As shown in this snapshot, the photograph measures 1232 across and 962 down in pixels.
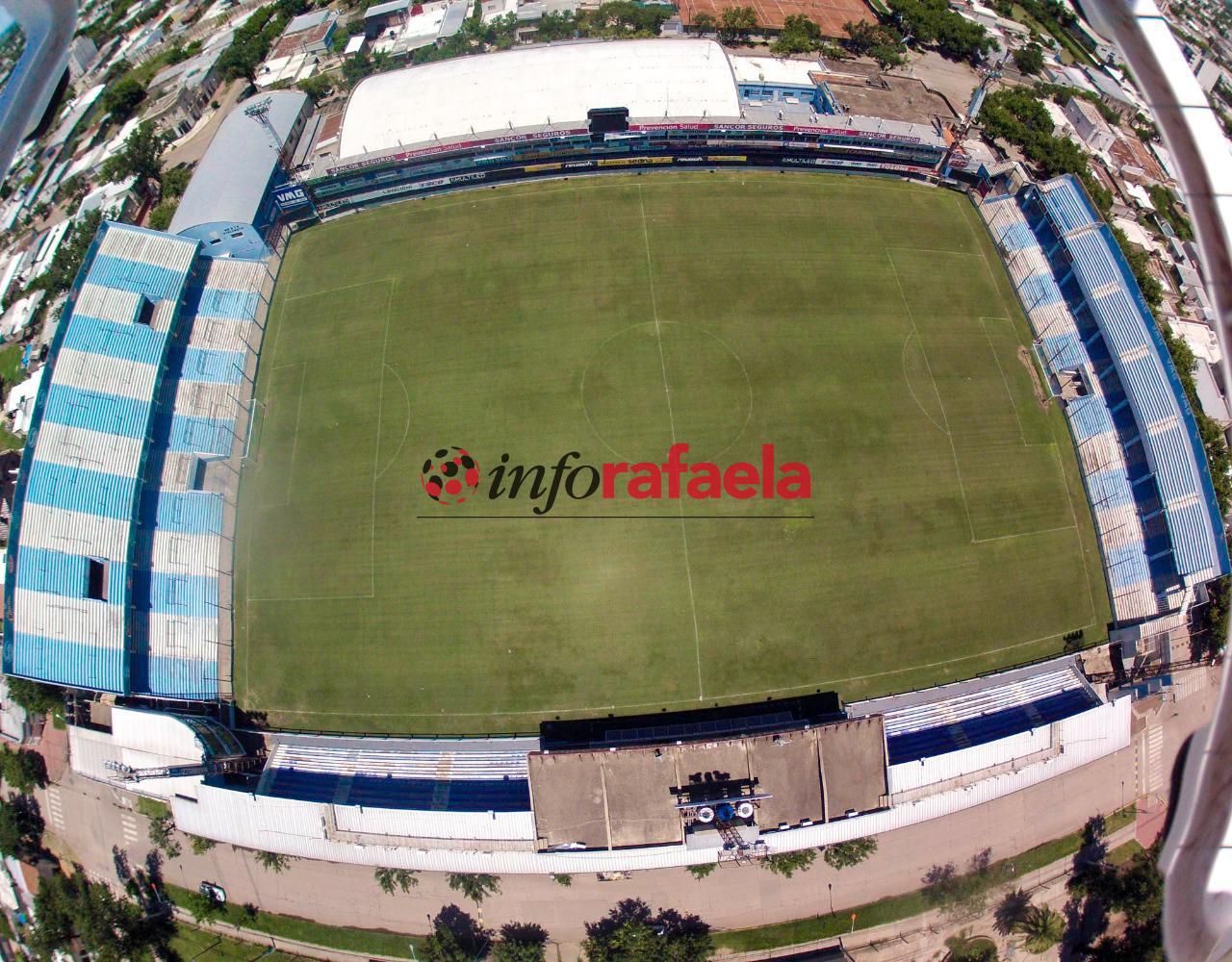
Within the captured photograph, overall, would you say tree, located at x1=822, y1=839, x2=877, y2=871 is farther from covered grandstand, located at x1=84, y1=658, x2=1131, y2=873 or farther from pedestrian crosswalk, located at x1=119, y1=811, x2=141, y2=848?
pedestrian crosswalk, located at x1=119, y1=811, x2=141, y2=848

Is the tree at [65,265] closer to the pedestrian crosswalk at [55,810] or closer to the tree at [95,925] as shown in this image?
the pedestrian crosswalk at [55,810]

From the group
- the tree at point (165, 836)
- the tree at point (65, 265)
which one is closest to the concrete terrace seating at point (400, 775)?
the tree at point (165, 836)

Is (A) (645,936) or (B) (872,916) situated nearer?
(A) (645,936)

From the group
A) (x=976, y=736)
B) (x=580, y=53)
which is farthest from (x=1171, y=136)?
(x=580, y=53)

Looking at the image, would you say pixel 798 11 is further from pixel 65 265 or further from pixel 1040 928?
pixel 1040 928

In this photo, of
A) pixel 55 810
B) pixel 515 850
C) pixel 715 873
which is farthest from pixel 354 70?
pixel 715 873

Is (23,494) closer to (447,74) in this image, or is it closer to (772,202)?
(447,74)
